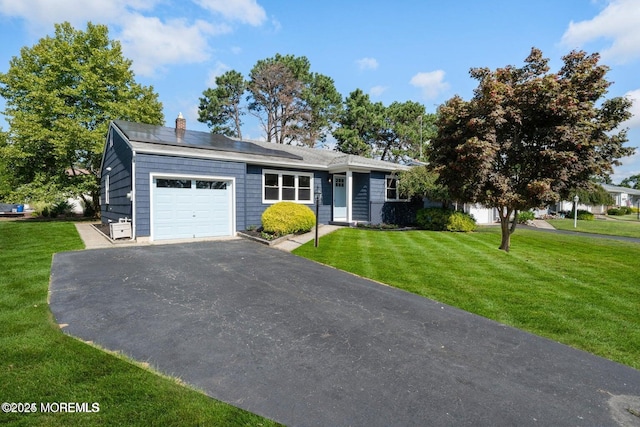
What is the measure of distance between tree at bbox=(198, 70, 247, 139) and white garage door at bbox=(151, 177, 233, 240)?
22.2 metres

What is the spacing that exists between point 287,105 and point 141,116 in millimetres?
13592

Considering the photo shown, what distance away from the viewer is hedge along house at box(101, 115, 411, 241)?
11383 mm

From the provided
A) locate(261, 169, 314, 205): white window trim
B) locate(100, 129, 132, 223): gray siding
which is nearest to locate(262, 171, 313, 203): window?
locate(261, 169, 314, 205): white window trim

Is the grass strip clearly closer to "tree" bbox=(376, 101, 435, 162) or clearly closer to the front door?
the front door

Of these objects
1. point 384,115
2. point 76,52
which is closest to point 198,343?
point 76,52

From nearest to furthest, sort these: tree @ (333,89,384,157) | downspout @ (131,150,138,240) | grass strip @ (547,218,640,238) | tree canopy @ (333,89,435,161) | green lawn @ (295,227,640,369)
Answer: green lawn @ (295,227,640,369) < downspout @ (131,150,138,240) < grass strip @ (547,218,640,238) < tree @ (333,89,384,157) < tree canopy @ (333,89,435,161)

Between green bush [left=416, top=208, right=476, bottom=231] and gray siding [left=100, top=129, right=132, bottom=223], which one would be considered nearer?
gray siding [left=100, top=129, right=132, bottom=223]

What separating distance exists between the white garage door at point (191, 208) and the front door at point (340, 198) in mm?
5852

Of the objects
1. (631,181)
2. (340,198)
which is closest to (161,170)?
(340,198)

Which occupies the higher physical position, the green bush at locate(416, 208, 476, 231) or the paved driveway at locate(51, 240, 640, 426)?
the green bush at locate(416, 208, 476, 231)

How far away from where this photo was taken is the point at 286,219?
1206cm

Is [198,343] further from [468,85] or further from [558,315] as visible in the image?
[468,85]

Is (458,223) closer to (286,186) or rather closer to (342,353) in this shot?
(286,186)

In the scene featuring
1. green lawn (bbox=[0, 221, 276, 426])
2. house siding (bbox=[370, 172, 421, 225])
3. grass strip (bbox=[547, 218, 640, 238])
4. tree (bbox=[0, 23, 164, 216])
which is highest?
tree (bbox=[0, 23, 164, 216])
